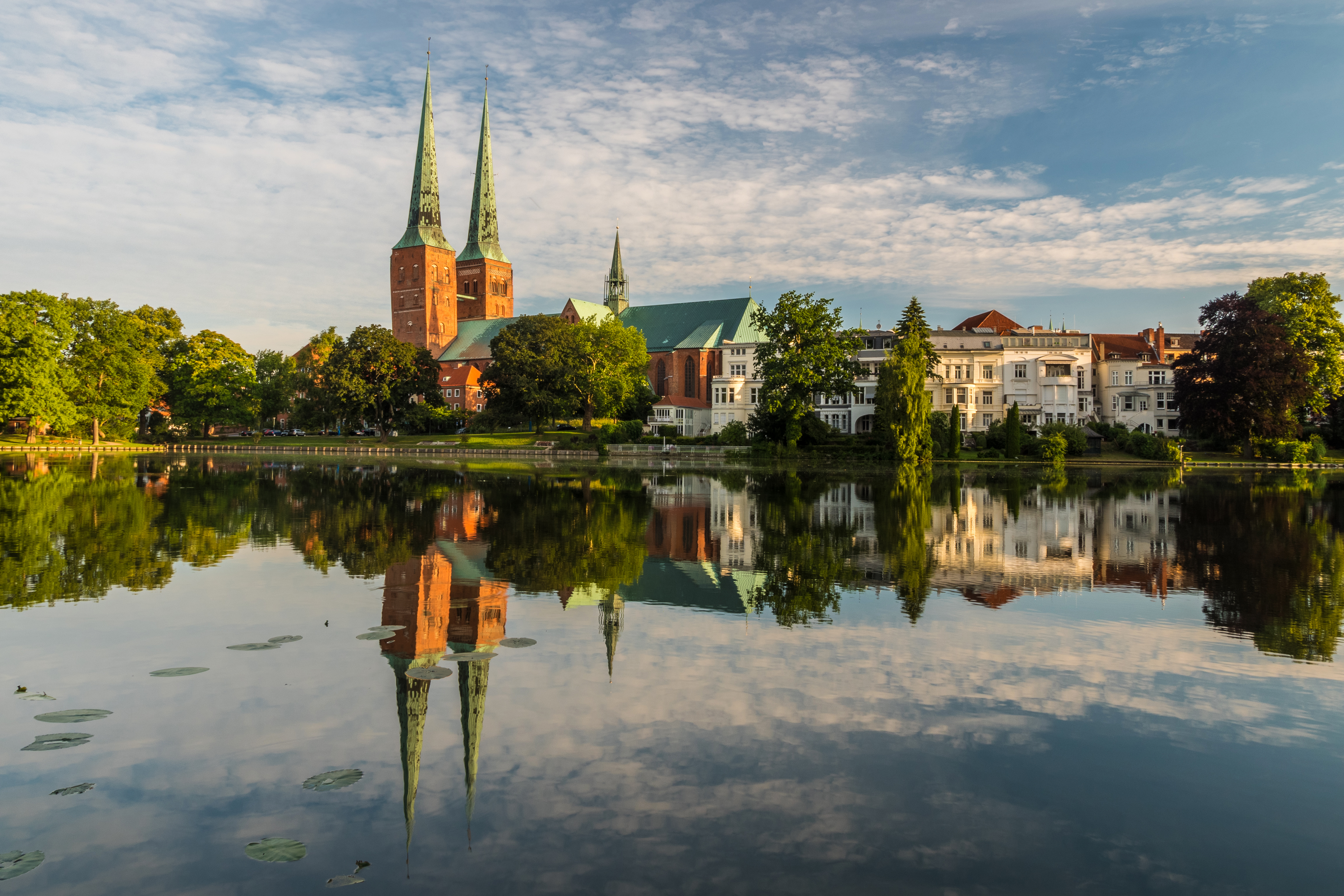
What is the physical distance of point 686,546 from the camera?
1922 cm

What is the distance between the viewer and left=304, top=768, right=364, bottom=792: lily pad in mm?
6387

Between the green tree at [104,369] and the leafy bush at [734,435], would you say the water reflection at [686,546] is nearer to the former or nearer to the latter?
the leafy bush at [734,435]

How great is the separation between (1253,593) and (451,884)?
13460 millimetres

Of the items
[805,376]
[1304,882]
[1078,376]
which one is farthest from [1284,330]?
[1304,882]

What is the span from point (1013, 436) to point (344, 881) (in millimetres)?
62681

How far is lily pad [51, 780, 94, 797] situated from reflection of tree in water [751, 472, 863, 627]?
25.5ft

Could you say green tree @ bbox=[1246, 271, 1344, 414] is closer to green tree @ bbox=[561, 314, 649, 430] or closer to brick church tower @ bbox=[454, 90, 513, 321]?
green tree @ bbox=[561, 314, 649, 430]

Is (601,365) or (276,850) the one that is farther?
(601,365)

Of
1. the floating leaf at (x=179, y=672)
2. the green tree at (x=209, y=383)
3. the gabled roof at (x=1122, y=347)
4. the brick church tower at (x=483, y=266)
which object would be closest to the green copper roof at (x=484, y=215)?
the brick church tower at (x=483, y=266)

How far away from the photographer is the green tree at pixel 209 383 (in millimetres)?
90188

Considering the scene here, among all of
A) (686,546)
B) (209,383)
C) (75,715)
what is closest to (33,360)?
(209,383)

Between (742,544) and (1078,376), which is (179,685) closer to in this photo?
(742,544)

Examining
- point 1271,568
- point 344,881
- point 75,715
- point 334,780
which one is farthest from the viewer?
point 1271,568

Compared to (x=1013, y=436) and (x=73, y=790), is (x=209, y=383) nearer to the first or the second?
(x=1013, y=436)
